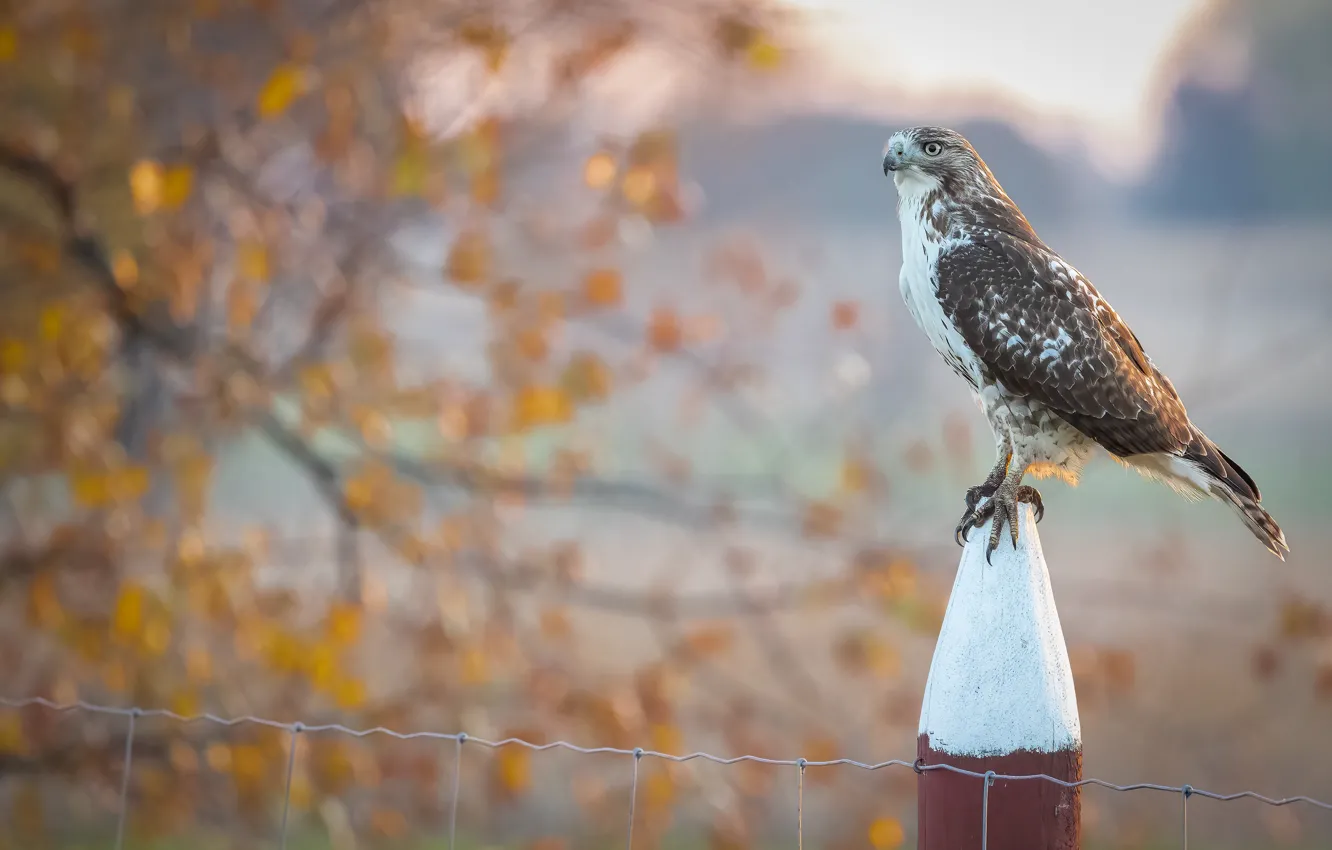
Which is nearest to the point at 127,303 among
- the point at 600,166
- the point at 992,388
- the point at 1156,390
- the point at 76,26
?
the point at 76,26

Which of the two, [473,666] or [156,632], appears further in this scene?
[473,666]

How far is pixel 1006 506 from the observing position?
7.99 feet

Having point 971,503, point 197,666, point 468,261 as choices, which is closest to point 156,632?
point 197,666

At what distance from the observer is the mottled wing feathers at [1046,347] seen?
8.89 ft

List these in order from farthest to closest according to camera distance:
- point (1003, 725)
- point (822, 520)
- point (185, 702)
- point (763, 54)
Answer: point (822, 520) → point (763, 54) → point (185, 702) → point (1003, 725)

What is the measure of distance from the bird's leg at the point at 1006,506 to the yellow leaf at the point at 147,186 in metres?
2.96

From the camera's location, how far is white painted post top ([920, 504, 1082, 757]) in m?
2.18

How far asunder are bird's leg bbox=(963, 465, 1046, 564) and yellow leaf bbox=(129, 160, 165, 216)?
296 cm

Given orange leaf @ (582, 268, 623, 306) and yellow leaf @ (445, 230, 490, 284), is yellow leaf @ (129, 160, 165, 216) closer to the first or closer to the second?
yellow leaf @ (445, 230, 490, 284)

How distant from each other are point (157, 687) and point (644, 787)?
2.09 m

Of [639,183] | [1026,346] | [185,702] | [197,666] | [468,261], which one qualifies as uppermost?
[639,183]

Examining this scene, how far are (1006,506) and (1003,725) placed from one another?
47 centimetres

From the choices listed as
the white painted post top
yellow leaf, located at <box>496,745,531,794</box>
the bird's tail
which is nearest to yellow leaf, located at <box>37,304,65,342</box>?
yellow leaf, located at <box>496,745,531,794</box>

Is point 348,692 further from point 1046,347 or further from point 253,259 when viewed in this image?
point 1046,347
